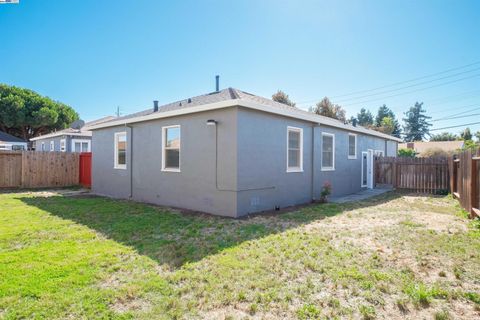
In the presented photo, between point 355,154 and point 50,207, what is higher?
point 355,154

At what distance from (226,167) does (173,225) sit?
6.54 ft

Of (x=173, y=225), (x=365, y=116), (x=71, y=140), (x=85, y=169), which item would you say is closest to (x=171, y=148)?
(x=173, y=225)

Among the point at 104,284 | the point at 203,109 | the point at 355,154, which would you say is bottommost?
the point at 104,284

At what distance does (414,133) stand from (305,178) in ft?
185

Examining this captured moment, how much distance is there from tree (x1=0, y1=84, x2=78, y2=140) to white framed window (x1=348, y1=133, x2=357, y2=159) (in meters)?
30.0

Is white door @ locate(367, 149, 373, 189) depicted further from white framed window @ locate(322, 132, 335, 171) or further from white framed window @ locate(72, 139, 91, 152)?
white framed window @ locate(72, 139, 91, 152)

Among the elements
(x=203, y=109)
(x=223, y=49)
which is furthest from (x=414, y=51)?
(x=203, y=109)

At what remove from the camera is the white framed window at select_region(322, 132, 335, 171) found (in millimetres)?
10547

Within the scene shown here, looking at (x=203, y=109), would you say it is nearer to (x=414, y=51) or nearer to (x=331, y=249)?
(x=331, y=249)

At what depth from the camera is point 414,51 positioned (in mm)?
15391

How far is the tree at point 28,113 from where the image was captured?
87.4ft

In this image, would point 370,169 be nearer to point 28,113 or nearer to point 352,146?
point 352,146

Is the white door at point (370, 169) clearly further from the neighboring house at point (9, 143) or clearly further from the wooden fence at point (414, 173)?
the neighboring house at point (9, 143)

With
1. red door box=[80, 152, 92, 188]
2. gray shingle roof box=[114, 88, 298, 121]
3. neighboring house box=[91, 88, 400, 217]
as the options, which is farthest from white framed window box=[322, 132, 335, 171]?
red door box=[80, 152, 92, 188]
